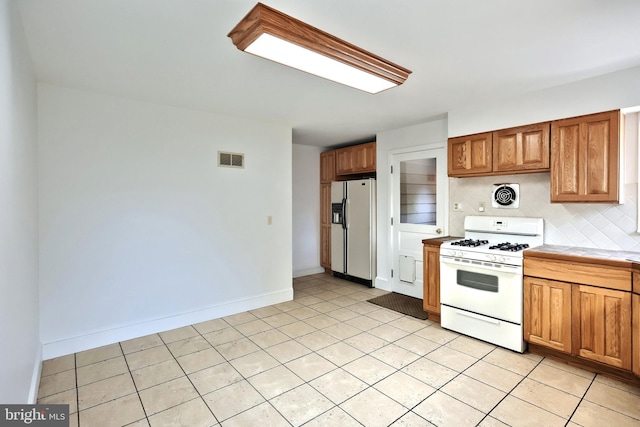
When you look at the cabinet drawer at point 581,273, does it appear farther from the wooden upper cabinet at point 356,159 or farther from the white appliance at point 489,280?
the wooden upper cabinet at point 356,159

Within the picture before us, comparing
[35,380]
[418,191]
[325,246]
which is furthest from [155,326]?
[418,191]

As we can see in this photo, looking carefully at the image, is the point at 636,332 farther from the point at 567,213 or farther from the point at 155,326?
the point at 155,326

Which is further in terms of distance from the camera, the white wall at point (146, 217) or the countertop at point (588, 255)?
the white wall at point (146, 217)

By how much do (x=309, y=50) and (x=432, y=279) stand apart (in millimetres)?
2777

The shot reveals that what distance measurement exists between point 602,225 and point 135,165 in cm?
456

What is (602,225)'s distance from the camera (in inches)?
111

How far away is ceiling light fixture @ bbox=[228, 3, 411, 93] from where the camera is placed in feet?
5.63

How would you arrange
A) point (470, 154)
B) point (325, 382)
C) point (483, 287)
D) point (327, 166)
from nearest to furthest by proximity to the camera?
point (325, 382)
point (483, 287)
point (470, 154)
point (327, 166)

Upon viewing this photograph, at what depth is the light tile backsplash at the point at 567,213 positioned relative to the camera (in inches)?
106

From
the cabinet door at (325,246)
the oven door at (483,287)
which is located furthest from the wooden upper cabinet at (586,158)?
the cabinet door at (325,246)

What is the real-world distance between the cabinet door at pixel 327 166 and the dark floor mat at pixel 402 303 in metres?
2.33

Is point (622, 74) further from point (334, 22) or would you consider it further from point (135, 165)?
point (135, 165)

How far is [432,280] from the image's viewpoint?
358cm

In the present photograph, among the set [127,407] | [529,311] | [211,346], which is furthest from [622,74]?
[127,407]
